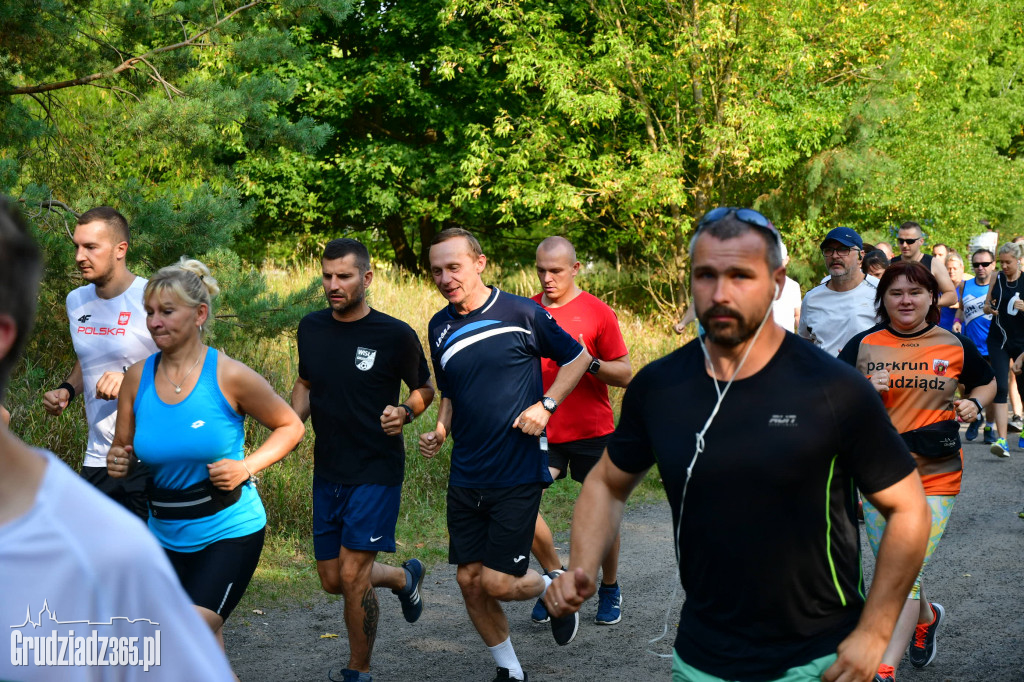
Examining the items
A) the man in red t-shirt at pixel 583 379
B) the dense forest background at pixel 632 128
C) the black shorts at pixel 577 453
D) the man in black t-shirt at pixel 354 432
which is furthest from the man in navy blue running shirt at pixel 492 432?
the dense forest background at pixel 632 128

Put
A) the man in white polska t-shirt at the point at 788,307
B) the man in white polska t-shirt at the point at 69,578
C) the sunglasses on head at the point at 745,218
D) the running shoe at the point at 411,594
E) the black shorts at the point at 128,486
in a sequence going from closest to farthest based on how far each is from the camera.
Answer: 1. the man in white polska t-shirt at the point at 69,578
2. the sunglasses on head at the point at 745,218
3. the black shorts at the point at 128,486
4. the running shoe at the point at 411,594
5. the man in white polska t-shirt at the point at 788,307

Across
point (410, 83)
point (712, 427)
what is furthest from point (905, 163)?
point (712, 427)

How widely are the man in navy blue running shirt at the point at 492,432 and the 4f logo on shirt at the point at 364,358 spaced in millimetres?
359

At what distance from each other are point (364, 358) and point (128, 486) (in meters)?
1.47

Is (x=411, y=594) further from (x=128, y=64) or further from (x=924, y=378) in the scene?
(x=128, y=64)

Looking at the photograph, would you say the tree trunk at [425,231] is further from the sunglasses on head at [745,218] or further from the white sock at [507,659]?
the sunglasses on head at [745,218]

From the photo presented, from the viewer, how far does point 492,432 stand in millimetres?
5547

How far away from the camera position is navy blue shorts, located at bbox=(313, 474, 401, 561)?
566cm

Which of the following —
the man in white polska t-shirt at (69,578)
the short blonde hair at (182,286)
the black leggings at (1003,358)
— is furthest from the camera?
the black leggings at (1003,358)

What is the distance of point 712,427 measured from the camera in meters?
2.98

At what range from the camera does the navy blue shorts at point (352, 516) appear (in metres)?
5.66

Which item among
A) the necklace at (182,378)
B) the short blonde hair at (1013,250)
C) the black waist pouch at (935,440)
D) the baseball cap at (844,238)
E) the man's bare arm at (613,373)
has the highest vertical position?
the short blonde hair at (1013,250)

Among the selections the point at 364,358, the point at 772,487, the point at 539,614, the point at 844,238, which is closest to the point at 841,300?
the point at 844,238

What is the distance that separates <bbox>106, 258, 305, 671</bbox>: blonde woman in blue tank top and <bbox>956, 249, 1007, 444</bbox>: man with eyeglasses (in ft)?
36.5
